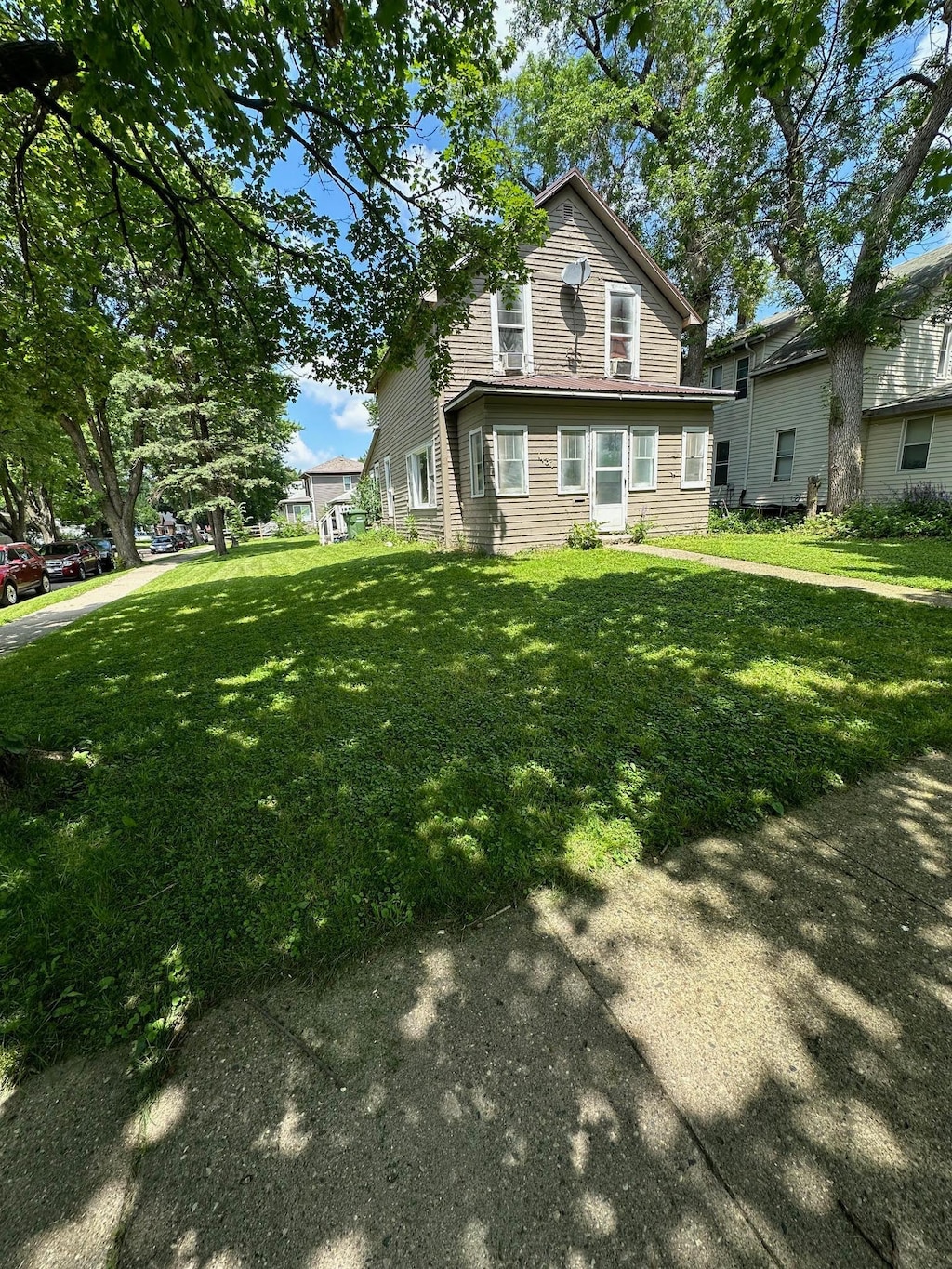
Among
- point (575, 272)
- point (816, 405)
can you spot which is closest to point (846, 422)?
point (816, 405)

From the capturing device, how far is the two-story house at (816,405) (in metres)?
15.9

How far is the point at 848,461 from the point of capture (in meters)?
15.0

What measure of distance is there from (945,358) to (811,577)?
60.7 ft

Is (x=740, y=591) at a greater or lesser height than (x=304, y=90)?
lesser

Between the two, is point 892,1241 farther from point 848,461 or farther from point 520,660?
point 848,461

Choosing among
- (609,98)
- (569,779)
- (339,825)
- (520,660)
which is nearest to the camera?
(339,825)

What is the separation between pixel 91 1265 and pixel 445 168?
314 inches

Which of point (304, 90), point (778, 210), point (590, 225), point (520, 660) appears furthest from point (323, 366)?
point (778, 210)

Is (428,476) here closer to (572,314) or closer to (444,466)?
(444,466)

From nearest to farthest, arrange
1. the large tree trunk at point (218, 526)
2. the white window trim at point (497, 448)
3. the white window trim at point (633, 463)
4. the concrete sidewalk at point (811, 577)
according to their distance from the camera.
Answer: 1. the concrete sidewalk at point (811, 577)
2. the white window trim at point (497, 448)
3. the white window trim at point (633, 463)
4. the large tree trunk at point (218, 526)

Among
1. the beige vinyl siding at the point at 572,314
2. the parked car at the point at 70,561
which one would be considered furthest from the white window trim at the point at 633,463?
the parked car at the point at 70,561

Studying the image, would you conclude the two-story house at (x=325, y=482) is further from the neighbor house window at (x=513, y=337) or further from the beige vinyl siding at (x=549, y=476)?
the beige vinyl siding at (x=549, y=476)

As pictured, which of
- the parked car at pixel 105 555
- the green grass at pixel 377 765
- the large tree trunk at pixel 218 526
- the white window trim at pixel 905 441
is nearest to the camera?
the green grass at pixel 377 765

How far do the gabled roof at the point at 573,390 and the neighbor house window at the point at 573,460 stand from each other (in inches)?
32.7
